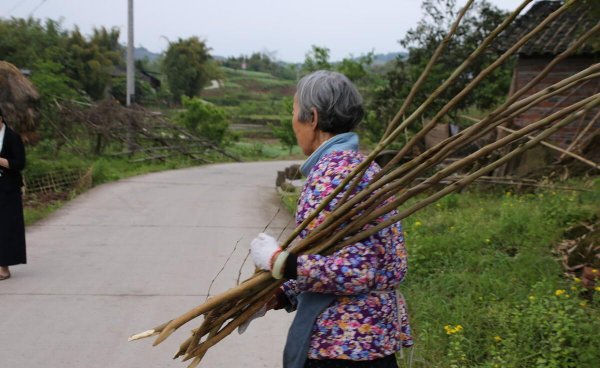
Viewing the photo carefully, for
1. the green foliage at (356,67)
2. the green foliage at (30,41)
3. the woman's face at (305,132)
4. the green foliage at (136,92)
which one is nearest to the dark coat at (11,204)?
the woman's face at (305,132)

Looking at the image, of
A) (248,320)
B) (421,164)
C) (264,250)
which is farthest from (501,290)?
(264,250)

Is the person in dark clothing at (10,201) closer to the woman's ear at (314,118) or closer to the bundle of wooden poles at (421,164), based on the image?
the bundle of wooden poles at (421,164)

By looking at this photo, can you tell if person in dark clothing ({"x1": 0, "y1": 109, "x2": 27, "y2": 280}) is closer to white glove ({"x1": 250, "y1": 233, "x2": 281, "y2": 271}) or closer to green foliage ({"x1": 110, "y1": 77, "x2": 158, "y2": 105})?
white glove ({"x1": 250, "y1": 233, "x2": 281, "y2": 271})

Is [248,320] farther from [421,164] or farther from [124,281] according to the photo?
[124,281]

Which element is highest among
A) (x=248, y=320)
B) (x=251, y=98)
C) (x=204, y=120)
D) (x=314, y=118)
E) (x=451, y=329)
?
(x=314, y=118)

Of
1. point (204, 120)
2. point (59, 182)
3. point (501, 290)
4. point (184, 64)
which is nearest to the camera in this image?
point (501, 290)

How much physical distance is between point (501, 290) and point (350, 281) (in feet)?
9.81

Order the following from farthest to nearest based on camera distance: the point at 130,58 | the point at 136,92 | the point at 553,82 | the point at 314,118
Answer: the point at 136,92, the point at 130,58, the point at 553,82, the point at 314,118

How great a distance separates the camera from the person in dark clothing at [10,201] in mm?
5730

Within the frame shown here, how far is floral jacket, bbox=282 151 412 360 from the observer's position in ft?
6.54

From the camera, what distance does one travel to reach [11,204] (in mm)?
5836

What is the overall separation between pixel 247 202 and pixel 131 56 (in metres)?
9.94

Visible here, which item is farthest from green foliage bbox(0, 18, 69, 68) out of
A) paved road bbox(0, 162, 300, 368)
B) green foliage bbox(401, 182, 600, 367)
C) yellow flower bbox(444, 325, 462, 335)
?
yellow flower bbox(444, 325, 462, 335)

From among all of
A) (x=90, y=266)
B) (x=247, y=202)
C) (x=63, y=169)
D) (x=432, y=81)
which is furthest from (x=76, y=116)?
(x=90, y=266)
